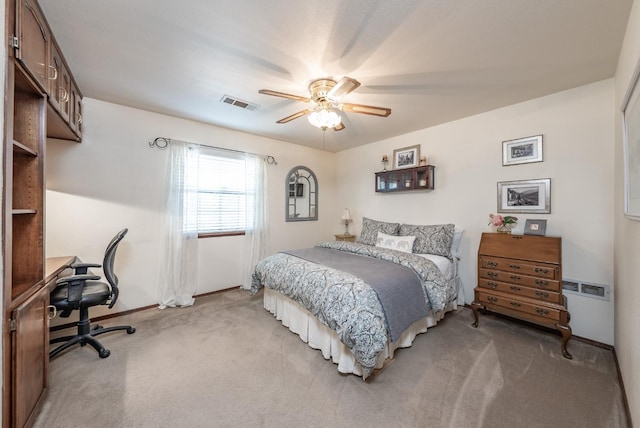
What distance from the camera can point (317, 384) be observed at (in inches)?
70.9

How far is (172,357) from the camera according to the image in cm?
211

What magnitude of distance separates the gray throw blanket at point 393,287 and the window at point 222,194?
1.73m

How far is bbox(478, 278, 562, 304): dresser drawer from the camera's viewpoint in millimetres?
2221

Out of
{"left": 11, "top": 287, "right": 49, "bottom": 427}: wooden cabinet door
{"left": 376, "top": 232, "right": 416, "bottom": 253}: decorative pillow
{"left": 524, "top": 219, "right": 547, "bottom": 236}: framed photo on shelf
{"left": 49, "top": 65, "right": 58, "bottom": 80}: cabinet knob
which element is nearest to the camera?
{"left": 11, "top": 287, "right": 49, "bottom": 427}: wooden cabinet door

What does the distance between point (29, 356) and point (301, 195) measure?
3.71m

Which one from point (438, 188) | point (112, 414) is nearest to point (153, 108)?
point (112, 414)

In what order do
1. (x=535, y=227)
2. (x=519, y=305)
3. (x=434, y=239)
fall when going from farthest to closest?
(x=434, y=239), (x=535, y=227), (x=519, y=305)

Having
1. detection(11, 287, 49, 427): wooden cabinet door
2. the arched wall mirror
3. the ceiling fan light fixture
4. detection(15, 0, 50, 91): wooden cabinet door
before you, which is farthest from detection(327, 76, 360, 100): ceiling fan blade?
the arched wall mirror

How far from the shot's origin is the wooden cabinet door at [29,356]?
3.98ft

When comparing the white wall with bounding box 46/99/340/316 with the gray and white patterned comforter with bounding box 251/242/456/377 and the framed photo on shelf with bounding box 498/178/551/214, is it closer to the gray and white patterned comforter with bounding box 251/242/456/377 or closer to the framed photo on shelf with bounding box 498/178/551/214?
the gray and white patterned comforter with bounding box 251/242/456/377

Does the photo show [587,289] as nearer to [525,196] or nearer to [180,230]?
[525,196]

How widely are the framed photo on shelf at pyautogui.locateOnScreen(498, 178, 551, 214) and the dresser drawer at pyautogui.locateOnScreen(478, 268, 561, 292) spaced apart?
0.79m

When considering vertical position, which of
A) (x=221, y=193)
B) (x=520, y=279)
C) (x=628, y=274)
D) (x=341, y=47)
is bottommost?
(x=520, y=279)

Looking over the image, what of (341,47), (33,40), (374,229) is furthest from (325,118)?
(374,229)
